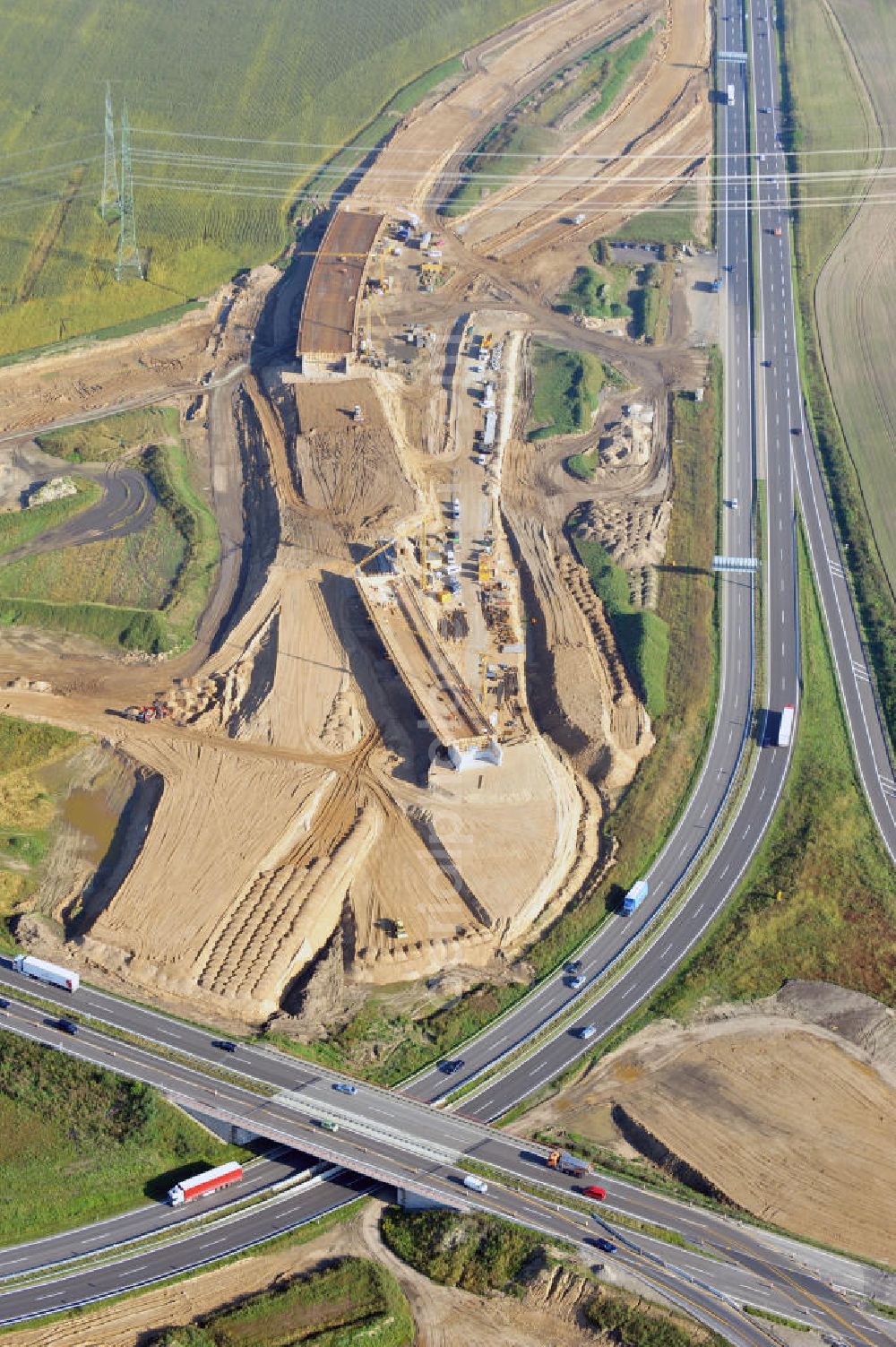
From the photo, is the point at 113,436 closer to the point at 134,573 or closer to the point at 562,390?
the point at 134,573

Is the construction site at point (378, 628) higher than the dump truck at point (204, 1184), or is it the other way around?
the construction site at point (378, 628)

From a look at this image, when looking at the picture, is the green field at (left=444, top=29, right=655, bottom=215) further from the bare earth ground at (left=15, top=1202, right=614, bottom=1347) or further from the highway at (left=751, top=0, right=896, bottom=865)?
the bare earth ground at (left=15, top=1202, right=614, bottom=1347)

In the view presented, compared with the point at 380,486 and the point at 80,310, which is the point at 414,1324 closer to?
the point at 380,486

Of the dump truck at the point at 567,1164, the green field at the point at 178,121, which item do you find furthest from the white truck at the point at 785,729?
the green field at the point at 178,121

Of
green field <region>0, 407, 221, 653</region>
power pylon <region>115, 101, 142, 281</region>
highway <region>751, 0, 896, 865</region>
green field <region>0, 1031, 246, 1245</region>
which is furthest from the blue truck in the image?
power pylon <region>115, 101, 142, 281</region>

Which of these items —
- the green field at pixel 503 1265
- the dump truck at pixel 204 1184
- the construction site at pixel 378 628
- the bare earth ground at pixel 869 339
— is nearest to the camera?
the green field at pixel 503 1265

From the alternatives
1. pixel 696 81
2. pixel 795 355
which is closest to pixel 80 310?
→ pixel 795 355

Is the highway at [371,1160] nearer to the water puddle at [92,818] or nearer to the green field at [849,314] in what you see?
the water puddle at [92,818]
